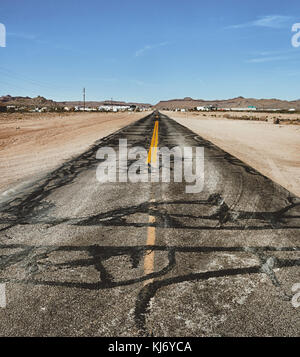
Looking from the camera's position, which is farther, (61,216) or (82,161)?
(82,161)

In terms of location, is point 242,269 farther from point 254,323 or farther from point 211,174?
point 211,174

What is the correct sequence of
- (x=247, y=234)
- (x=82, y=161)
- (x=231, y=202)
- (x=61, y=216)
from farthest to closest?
(x=82, y=161) < (x=231, y=202) < (x=61, y=216) < (x=247, y=234)

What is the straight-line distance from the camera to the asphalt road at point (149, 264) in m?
2.79

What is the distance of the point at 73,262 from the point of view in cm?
381

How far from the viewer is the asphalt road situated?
9.15 feet

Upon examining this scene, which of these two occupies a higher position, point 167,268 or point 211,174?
point 211,174

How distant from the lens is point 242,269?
3.70m

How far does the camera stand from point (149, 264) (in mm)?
3721

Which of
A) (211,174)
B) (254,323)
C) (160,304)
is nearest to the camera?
(254,323)

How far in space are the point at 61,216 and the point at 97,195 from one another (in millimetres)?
1405

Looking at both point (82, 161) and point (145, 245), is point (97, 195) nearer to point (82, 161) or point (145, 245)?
point (145, 245)

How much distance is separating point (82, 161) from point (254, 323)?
9.16 meters
